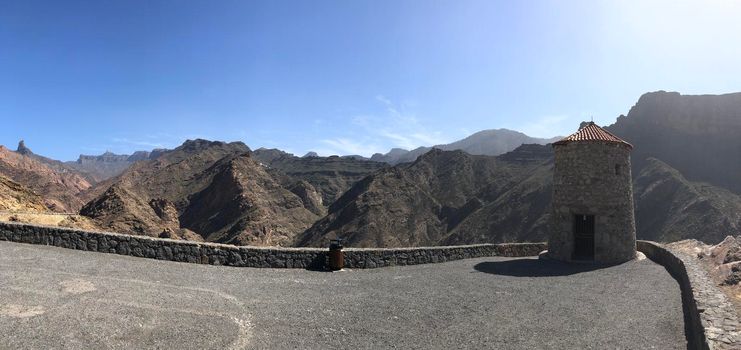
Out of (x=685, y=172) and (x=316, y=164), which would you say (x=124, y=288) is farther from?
(x=316, y=164)

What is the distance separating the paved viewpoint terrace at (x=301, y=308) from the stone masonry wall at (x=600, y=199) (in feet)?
11.9

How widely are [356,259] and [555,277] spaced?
5.52 meters

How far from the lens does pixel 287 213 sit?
75375mm

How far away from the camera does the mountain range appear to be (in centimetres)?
5203

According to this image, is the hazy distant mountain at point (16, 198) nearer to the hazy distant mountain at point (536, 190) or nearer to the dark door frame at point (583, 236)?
the dark door frame at point (583, 236)

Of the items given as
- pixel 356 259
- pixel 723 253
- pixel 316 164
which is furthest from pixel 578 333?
pixel 316 164

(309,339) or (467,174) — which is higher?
(467,174)

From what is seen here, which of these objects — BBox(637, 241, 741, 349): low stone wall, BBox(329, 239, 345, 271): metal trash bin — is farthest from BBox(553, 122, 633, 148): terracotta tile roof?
BBox(329, 239, 345, 271): metal trash bin

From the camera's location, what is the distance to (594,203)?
1614 cm

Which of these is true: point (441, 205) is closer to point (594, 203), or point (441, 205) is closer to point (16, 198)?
point (16, 198)

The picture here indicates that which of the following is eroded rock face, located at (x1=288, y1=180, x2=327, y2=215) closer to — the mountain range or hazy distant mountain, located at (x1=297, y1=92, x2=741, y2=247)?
the mountain range

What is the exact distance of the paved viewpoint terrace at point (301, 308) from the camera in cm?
678

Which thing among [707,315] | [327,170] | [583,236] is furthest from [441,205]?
[707,315]

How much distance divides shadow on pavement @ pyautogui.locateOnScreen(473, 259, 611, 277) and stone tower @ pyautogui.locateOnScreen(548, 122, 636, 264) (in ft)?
3.37
